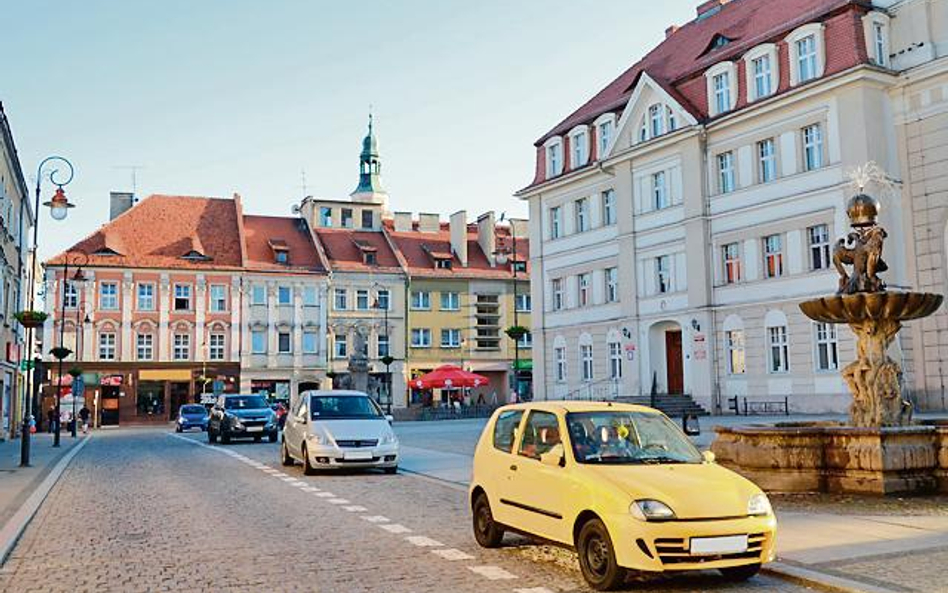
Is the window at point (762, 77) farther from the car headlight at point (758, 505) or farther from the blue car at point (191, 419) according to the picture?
the blue car at point (191, 419)

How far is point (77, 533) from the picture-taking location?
11.8m

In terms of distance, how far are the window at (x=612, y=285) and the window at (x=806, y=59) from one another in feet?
41.6

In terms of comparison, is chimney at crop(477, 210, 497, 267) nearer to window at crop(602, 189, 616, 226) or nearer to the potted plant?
window at crop(602, 189, 616, 226)

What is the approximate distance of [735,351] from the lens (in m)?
37.4

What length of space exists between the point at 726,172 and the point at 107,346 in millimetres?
43414

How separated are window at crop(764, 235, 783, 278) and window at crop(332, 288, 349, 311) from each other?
1530 inches

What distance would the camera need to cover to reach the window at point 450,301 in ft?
233

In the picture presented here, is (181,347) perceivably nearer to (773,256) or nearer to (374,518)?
(773,256)

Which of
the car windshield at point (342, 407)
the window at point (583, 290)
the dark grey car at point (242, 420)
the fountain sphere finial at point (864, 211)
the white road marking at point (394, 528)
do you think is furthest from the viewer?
A: the window at point (583, 290)

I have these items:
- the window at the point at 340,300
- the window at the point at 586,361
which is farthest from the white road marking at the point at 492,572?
the window at the point at 340,300

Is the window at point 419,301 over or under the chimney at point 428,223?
under

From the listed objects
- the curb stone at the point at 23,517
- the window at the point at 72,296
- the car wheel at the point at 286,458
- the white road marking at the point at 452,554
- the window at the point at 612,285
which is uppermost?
the window at the point at 72,296

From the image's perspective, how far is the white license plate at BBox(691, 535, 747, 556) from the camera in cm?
750

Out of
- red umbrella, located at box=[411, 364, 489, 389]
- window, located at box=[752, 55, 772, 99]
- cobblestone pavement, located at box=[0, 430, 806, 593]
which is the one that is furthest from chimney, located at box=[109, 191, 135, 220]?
cobblestone pavement, located at box=[0, 430, 806, 593]
